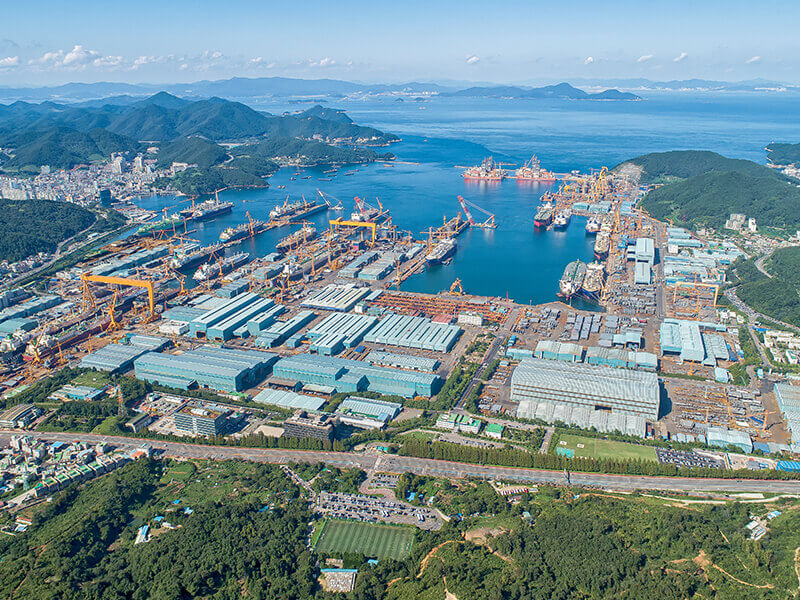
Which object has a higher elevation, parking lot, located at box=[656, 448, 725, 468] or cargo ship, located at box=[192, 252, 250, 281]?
cargo ship, located at box=[192, 252, 250, 281]

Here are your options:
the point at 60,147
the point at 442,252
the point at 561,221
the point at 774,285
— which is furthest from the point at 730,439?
the point at 60,147

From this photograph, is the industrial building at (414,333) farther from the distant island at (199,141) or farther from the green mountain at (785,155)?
the green mountain at (785,155)

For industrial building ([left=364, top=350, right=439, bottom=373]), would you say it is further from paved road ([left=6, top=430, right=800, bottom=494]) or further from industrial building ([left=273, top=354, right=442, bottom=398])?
paved road ([left=6, top=430, right=800, bottom=494])

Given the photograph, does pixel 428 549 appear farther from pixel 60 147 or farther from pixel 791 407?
pixel 60 147

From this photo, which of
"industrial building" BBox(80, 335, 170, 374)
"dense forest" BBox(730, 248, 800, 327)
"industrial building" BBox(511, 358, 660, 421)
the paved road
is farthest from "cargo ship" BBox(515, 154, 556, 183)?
the paved road

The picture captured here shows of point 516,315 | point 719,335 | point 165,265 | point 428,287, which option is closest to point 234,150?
point 165,265

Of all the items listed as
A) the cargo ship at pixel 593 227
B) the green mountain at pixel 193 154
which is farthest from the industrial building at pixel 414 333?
the green mountain at pixel 193 154

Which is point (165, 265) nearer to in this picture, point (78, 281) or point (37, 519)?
point (78, 281)
